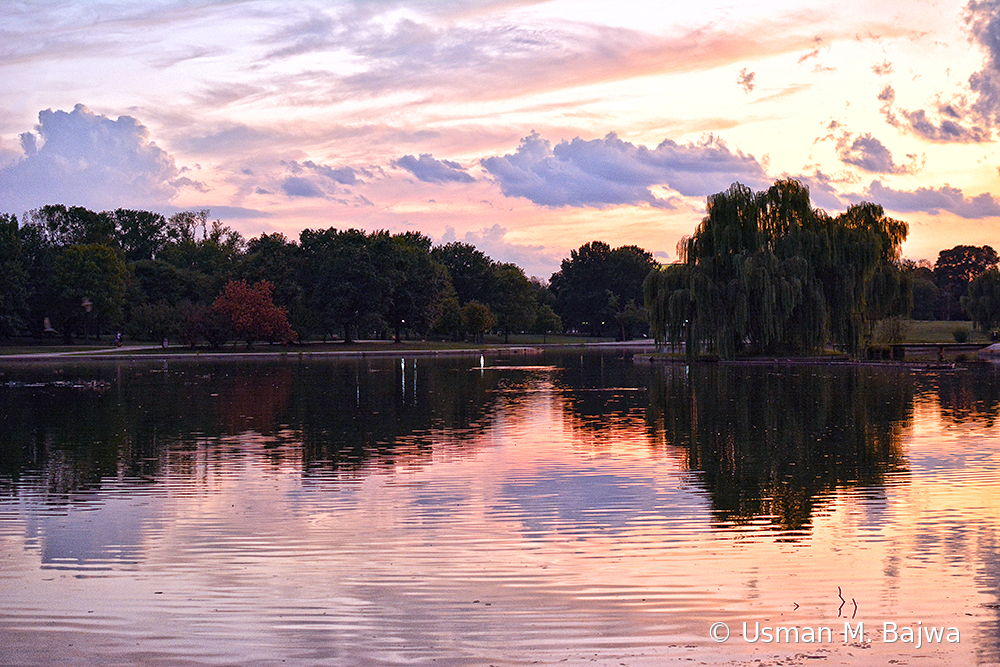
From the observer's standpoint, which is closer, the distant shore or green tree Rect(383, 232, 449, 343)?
the distant shore

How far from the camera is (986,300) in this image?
289ft

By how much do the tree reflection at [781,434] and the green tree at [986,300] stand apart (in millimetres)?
55845

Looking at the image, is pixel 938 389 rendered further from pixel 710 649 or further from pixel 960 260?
pixel 960 260

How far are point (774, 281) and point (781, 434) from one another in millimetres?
31782

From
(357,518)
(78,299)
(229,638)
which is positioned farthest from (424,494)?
(78,299)

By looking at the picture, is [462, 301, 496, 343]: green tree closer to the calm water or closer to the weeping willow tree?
the weeping willow tree

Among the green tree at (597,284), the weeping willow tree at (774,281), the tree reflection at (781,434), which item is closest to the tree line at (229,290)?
the green tree at (597,284)

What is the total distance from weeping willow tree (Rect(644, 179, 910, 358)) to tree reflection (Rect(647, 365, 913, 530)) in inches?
476

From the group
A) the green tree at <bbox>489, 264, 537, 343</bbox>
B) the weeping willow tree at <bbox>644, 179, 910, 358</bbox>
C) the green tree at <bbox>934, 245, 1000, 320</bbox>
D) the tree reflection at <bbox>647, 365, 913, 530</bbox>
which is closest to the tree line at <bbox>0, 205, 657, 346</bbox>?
the green tree at <bbox>489, 264, 537, 343</bbox>

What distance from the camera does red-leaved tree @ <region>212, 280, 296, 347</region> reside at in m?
88.4

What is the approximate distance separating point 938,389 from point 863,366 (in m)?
15.9

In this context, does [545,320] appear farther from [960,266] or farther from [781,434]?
[781,434]

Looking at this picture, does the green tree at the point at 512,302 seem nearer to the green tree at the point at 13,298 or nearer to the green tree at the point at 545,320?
the green tree at the point at 545,320

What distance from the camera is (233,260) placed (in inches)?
4579
